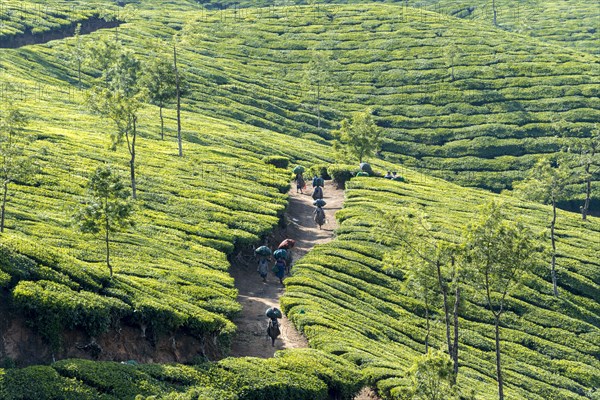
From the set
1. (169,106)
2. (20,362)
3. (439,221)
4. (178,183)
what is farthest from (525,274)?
(169,106)

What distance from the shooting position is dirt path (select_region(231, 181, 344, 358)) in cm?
4756

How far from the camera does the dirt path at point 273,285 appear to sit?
4756 cm

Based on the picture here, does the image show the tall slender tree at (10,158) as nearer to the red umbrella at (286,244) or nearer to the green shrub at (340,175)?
the red umbrella at (286,244)

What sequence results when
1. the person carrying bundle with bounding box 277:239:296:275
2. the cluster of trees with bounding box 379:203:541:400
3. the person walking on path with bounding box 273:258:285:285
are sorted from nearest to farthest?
the cluster of trees with bounding box 379:203:541:400, the person walking on path with bounding box 273:258:285:285, the person carrying bundle with bounding box 277:239:296:275

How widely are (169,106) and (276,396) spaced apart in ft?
303

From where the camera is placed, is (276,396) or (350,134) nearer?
(276,396)

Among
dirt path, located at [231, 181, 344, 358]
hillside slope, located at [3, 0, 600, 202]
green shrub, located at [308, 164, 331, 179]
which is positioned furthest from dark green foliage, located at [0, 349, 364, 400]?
hillside slope, located at [3, 0, 600, 202]

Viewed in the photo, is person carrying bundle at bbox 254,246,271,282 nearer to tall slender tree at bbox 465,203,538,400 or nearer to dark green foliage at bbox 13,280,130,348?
tall slender tree at bbox 465,203,538,400

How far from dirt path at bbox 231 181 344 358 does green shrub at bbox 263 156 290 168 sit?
6.86 metres

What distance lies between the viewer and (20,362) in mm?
36031

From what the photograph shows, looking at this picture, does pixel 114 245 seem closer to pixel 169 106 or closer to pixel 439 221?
pixel 439 221

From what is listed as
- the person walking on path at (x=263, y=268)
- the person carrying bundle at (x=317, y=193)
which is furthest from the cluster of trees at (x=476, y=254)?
the person carrying bundle at (x=317, y=193)

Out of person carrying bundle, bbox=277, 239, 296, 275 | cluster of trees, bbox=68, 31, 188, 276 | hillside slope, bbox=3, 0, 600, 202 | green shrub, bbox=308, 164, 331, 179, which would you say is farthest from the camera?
hillside slope, bbox=3, 0, 600, 202

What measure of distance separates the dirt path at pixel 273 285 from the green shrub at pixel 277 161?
6859 mm
